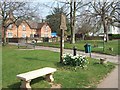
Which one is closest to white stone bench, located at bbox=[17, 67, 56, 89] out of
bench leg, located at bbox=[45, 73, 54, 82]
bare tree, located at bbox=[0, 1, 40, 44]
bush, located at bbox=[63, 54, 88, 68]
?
bench leg, located at bbox=[45, 73, 54, 82]

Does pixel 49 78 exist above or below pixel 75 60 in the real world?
below

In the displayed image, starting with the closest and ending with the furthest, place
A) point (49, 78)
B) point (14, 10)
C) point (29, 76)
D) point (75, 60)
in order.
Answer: point (29, 76), point (49, 78), point (75, 60), point (14, 10)

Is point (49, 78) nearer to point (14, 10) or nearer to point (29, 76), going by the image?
point (29, 76)

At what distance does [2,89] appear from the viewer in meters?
6.50

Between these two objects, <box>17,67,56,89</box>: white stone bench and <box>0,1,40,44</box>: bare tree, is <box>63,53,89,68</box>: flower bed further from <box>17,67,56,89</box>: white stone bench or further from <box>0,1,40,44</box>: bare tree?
<box>0,1,40,44</box>: bare tree

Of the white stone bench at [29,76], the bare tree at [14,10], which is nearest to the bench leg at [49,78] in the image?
the white stone bench at [29,76]

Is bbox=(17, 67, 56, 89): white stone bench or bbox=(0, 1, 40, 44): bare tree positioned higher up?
bbox=(0, 1, 40, 44): bare tree

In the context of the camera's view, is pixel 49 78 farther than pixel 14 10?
No

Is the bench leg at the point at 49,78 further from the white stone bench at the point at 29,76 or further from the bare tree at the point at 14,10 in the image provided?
the bare tree at the point at 14,10

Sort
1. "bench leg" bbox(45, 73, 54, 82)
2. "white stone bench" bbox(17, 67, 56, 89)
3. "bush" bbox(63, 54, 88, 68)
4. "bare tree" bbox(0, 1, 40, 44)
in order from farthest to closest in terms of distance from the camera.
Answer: "bare tree" bbox(0, 1, 40, 44) < "bush" bbox(63, 54, 88, 68) < "bench leg" bbox(45, 73, 54, 82) < "white stone bench" bbox(17, 67, 56, 89)

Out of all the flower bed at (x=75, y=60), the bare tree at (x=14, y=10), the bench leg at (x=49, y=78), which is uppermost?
the bare tree at (x=14, y=10)

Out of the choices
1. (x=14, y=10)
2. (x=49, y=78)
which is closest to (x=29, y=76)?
(x=49, y=78)

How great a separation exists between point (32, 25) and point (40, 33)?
397 cm

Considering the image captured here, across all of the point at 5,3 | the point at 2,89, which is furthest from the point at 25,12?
the point at 2,89
